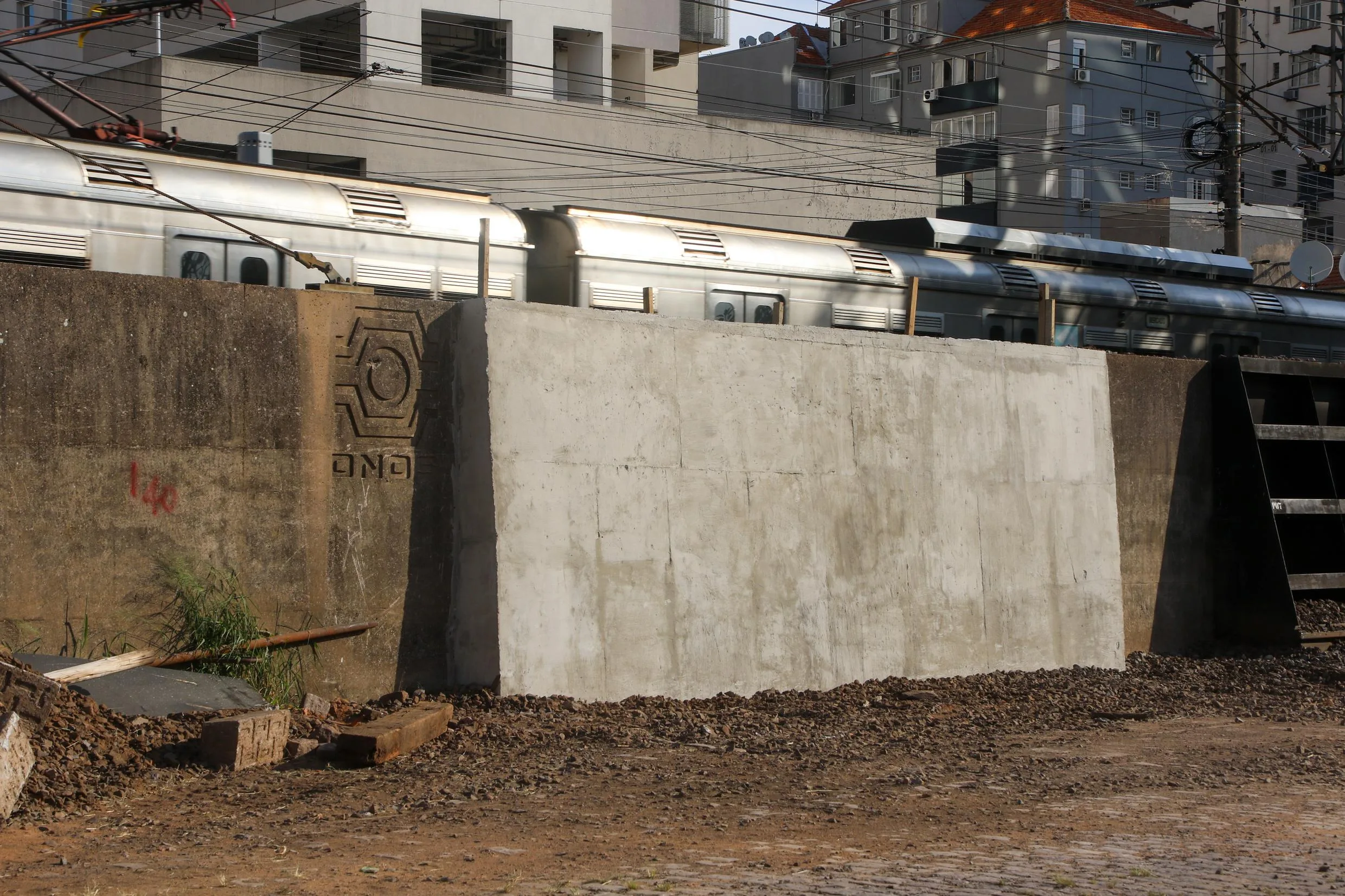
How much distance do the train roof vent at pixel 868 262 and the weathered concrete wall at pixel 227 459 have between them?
8351 millimetres

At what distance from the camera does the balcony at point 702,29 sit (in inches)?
1946

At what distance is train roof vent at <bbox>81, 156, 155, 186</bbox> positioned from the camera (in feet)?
43.5

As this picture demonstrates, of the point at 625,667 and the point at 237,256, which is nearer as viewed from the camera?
the point at 625,667

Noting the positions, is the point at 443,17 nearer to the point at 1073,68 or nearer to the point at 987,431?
the point at 987,431

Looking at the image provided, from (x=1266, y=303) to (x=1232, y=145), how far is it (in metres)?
7.56

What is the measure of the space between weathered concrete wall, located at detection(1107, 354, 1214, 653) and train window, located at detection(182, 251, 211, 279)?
9107mm

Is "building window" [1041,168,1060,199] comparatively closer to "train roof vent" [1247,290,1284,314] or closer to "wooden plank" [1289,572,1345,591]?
"train roof vent" [1247,290,1284,314]

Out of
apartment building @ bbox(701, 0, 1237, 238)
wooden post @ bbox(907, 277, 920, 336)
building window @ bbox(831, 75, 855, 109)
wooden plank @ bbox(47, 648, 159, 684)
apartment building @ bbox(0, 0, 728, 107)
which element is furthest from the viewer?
building window @ bbox(831, 75, 855, 109)

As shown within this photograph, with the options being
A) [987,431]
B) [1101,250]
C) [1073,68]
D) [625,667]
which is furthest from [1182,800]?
[1073,68]

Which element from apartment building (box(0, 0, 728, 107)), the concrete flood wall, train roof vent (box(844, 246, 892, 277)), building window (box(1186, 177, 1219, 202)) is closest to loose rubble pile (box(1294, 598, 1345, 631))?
the concrete flood wall

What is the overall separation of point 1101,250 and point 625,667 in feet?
43.8

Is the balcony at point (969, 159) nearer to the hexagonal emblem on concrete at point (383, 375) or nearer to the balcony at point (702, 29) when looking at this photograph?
the balcony at point (702, 29)

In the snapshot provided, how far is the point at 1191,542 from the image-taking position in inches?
659

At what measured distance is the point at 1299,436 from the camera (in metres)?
17.1
